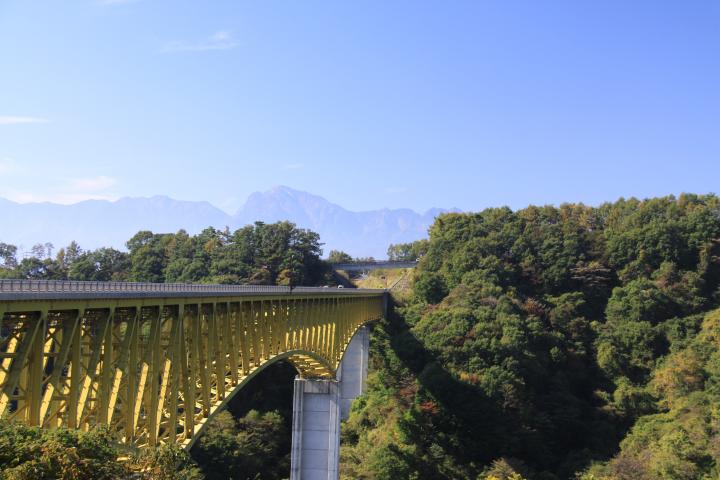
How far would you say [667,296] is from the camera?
221ft

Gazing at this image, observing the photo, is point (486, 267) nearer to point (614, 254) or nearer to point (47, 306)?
point (614, 254)

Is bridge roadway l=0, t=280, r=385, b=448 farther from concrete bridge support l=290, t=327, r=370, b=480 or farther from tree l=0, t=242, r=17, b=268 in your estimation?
tree l=0, t=242, r=17, b=268

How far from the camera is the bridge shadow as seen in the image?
51.5m

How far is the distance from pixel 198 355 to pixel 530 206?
75.2 meters

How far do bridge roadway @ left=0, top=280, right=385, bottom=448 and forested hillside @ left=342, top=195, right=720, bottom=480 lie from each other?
19478mm

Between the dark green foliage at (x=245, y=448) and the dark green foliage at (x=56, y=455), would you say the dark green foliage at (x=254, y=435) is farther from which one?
the dark green foliage at (x=56, y=455)

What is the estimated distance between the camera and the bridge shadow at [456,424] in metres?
51.5

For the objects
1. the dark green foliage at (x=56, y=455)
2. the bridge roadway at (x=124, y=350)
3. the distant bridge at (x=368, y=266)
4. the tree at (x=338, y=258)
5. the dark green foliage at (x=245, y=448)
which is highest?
the tree at (x=338, y=258)

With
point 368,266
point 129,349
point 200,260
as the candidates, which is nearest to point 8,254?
point 200,260

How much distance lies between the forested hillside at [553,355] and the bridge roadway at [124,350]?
1948 centimetres

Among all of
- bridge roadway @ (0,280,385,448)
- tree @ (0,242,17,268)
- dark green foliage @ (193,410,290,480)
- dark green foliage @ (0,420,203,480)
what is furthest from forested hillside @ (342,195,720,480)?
tree @ (0,242,17,268)

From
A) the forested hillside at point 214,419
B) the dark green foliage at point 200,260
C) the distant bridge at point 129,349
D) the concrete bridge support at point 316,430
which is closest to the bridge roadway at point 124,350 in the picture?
the distant bridge at point 129,349

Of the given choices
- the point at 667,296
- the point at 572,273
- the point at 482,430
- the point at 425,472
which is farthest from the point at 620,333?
the point at 425,472

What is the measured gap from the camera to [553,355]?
61875 mm
